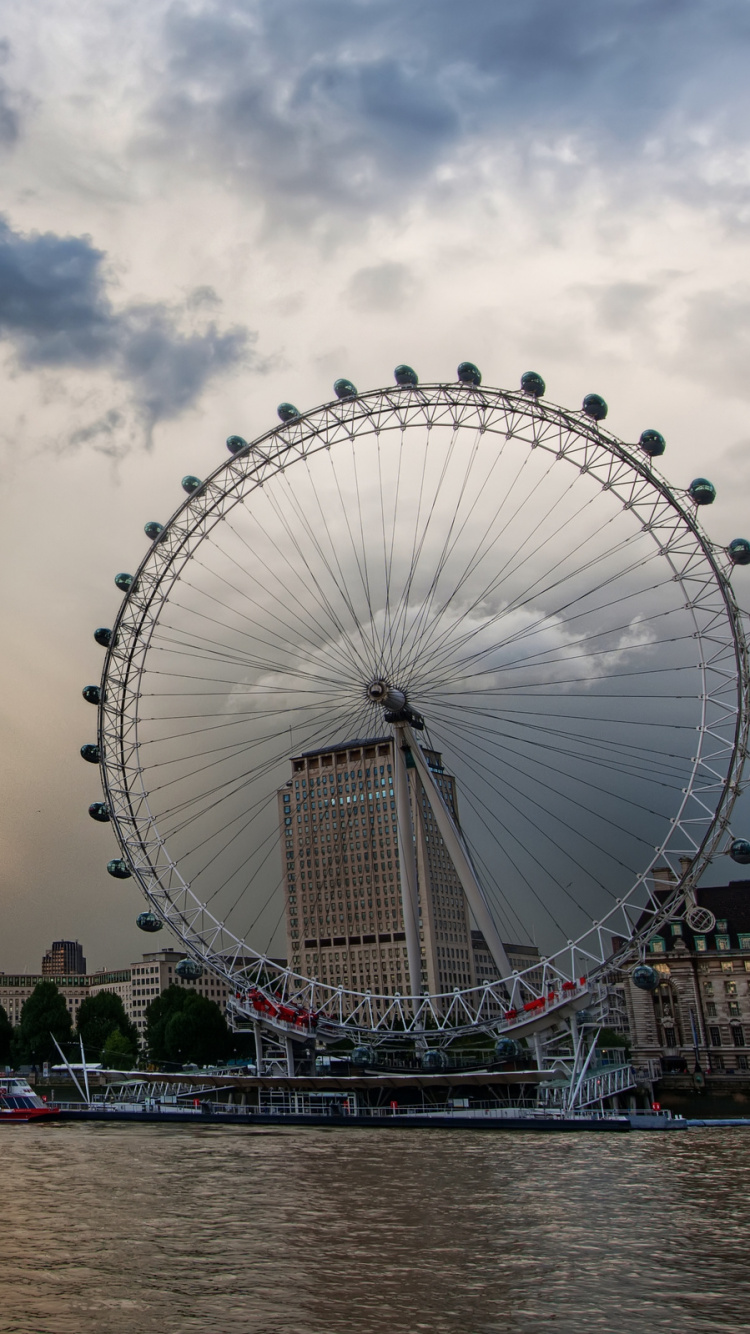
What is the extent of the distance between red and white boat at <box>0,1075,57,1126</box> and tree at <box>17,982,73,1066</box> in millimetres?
47175

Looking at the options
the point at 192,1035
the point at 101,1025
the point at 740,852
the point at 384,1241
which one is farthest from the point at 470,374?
the point at 101,1025

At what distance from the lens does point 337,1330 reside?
2470cm

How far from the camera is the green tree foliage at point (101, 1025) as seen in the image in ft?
520

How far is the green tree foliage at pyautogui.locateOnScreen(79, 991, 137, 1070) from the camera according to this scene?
15838cm

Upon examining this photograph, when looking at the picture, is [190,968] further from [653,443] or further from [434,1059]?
[653,443]

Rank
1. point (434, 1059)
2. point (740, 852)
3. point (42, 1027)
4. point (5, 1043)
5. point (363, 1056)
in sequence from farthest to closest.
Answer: point (5, 1043) → point (42, 1027) → point (363, 1056) → point (434, 1059) → point (740, 852)

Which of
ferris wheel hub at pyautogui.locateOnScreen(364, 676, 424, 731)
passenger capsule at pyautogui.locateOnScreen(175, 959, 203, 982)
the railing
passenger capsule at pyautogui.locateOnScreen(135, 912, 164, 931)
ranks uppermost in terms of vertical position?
ferris wheel hub at pyautogui.locateOnScreen(364, 676, 424, 731)

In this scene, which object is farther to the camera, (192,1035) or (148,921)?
(192,1035)

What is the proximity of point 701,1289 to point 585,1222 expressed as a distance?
9085mm

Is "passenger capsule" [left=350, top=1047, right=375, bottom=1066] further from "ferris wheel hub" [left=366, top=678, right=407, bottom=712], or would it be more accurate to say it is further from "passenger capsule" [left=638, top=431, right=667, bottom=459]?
"passenger capsule" [left=638, top=431, right=667, bottom=459]

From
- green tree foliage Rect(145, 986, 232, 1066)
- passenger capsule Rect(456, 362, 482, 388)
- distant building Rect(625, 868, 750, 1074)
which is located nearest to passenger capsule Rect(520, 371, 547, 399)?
passenger capsule Rect(456, 362, 482, 388)

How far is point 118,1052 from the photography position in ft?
485

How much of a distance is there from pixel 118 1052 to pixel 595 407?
11218 centimetres

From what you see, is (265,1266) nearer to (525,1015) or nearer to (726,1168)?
(726,1168)
